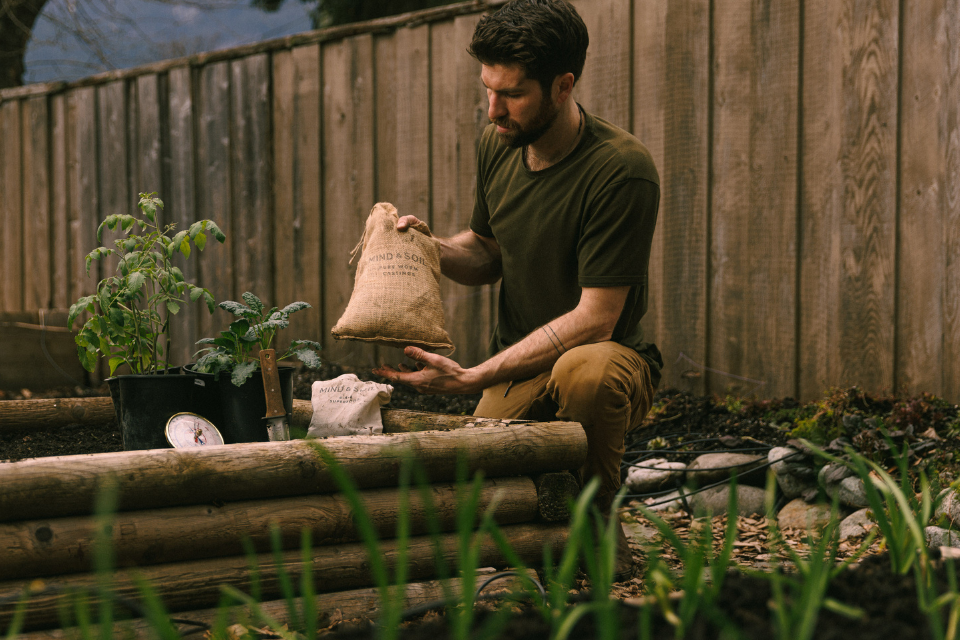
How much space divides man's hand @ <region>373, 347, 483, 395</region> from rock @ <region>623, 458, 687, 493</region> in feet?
3.28

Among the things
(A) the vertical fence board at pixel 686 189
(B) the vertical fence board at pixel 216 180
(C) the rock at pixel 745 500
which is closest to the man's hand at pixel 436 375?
(C) the rock at pixel 745 500

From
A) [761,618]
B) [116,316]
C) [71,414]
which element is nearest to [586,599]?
[761,618]

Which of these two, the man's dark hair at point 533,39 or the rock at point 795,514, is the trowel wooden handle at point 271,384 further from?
the rock at point 795,514

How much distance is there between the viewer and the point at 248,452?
1634 millimetres

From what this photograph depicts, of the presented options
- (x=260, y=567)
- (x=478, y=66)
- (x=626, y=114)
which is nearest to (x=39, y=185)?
(x=478, y=66)

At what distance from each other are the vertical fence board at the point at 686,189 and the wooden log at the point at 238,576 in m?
1.86

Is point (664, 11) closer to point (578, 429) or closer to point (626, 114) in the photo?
point (626, 114)

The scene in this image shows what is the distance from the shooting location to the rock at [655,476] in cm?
293

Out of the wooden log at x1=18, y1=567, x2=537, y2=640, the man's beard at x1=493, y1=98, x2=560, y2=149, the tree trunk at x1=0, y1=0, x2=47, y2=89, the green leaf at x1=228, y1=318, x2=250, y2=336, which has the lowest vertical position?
the wooden log at x1=18, y1=567, x2=537, y2=640

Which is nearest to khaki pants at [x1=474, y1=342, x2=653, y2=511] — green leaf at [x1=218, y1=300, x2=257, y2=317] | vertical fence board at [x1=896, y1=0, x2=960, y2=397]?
green leaf at [x1=218, y1=300, x2=257, y2=317]

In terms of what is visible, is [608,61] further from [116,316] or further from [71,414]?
[71,414]

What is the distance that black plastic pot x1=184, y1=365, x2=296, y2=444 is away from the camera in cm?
212

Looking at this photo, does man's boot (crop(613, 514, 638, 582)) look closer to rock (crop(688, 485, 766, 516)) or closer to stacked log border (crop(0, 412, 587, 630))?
stacked log border (crop(0, 412, 587, 630))

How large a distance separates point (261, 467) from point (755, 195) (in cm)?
248
